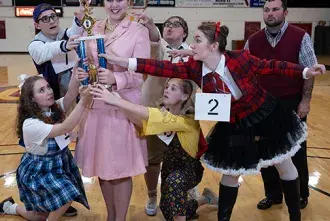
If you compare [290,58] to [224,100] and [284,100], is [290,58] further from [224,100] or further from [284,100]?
[224,100]

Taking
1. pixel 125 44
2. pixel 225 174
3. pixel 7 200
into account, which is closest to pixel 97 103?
pixel 125 44

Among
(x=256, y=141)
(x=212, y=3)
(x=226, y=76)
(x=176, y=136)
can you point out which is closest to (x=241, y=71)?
(x=226, y=76)

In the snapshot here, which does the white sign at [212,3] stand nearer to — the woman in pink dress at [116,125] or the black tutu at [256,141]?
the woman in pink dress at [116,125]

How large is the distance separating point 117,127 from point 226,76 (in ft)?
2.36

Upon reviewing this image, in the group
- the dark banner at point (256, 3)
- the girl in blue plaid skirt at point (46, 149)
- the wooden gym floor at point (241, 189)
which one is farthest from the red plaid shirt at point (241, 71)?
the dark banner at point (256, 3)

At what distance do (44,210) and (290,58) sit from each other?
6.52 feet

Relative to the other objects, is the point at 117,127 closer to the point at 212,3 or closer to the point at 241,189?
the point at 241,189

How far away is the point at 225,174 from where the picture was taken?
2594 mm

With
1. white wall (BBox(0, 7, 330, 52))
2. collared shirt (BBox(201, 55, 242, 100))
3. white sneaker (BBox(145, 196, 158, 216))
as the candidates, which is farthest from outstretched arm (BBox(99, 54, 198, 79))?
white wall (BBox(0, 7, 330, 52))

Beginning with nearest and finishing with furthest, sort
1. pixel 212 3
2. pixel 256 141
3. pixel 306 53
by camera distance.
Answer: pixel 256 141 → pixel 306 53 → pixel 212 3

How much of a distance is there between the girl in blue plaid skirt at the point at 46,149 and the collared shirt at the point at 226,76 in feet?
2.53

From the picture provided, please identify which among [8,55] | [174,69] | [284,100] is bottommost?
[8,55]

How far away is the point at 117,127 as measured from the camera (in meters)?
2.60

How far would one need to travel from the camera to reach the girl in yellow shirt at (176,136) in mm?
2564
